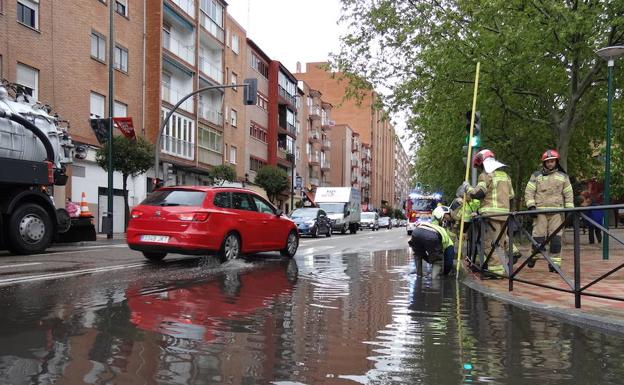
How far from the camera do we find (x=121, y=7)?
1130 inches

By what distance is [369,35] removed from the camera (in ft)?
59.7

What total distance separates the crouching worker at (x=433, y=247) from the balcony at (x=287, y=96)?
46.2 m

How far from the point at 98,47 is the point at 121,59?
1843 mm

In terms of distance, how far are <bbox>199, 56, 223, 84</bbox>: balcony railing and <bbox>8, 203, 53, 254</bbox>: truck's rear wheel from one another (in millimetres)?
25907

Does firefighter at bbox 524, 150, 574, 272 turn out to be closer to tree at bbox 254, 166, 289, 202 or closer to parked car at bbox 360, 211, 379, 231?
tree at bbox 254, 166, 289, 202

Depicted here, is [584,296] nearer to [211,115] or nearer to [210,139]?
[210,139]

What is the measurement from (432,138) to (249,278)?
16675 millimetres

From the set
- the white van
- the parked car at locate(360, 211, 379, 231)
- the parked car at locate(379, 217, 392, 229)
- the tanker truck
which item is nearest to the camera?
the tanker truck

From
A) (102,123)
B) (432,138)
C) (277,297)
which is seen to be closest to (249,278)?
(277,297)

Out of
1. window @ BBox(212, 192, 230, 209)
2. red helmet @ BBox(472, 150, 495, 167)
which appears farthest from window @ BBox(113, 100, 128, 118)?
red helmet @ BBox(472, 150, 495, 167)

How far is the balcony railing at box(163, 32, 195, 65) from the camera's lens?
107 feet

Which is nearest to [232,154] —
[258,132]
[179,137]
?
[258,132]

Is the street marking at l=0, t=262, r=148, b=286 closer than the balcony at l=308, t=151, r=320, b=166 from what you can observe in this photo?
Yes

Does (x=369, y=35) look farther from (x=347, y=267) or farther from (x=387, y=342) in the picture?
(x=387, y=342)
